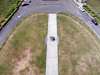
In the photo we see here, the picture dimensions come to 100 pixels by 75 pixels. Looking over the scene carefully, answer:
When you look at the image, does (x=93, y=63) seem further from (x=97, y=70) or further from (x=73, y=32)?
(x=73, y=32)

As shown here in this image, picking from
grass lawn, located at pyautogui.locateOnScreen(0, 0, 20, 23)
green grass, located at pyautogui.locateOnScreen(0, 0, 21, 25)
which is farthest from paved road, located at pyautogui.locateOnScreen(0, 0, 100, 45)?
grass lawn, located at pyautogui.locateOnScreen(0, 0, 20, 23)

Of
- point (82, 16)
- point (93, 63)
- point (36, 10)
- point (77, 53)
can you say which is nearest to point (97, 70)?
point (93, 63)

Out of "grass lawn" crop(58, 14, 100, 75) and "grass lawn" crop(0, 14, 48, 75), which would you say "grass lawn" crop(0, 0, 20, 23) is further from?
"grass lawn" crop(58, 14, 100, 75)

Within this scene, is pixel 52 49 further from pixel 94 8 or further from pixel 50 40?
pixel 94 8

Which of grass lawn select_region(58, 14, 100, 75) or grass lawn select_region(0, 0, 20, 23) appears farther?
grass lawn select_region(0, 0, 20, 23)

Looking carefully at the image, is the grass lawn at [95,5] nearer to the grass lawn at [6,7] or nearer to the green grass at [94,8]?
the green grass at [94,8]

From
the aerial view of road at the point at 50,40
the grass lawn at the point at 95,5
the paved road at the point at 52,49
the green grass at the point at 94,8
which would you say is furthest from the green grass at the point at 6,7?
the grass lawn at the point at 95,5
